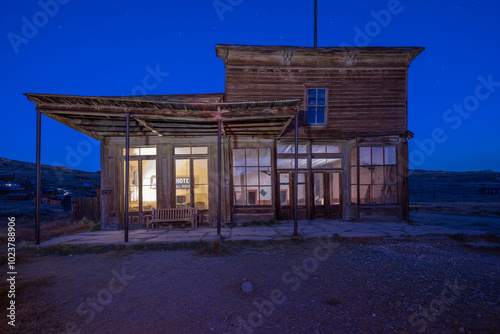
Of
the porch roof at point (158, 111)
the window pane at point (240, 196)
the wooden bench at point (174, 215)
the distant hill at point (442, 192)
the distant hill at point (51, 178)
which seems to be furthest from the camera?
the distant hill at point (51, 178)

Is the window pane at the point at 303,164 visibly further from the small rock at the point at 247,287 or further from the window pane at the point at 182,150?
the small rock at the point at 247,287

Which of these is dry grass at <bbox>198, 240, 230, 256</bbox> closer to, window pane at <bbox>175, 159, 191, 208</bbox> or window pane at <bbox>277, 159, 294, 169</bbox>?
window pane at <bbox>175, 159, 191, 208</bbox>

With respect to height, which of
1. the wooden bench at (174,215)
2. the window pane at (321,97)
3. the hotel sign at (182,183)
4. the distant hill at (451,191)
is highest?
the window pane at (321,97)

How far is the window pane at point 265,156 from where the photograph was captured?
884cm

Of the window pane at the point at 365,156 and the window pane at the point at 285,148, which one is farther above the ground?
the window pane at the point at 285,148

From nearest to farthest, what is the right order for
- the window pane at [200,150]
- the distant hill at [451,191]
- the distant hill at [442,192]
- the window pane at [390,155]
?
the window pane at [200,150] < the window pane at [390,155] < the distant hill at [442,192] < the distant hill at [451,191]

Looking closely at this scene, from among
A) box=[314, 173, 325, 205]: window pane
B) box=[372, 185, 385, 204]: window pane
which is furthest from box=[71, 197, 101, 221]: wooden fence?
box=[372, 185, 385, 204]: window pane

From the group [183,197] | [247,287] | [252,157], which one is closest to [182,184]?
[183,197]

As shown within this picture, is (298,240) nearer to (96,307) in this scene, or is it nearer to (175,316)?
(175,316)

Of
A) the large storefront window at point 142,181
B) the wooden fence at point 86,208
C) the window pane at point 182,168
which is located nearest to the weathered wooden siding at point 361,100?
the window pane at point 182,168

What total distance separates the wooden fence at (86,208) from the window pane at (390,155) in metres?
12.5

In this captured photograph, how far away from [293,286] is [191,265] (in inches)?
81.7

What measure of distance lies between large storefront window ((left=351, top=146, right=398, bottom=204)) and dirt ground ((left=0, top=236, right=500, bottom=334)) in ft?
10.8

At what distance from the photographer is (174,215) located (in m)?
7.88
